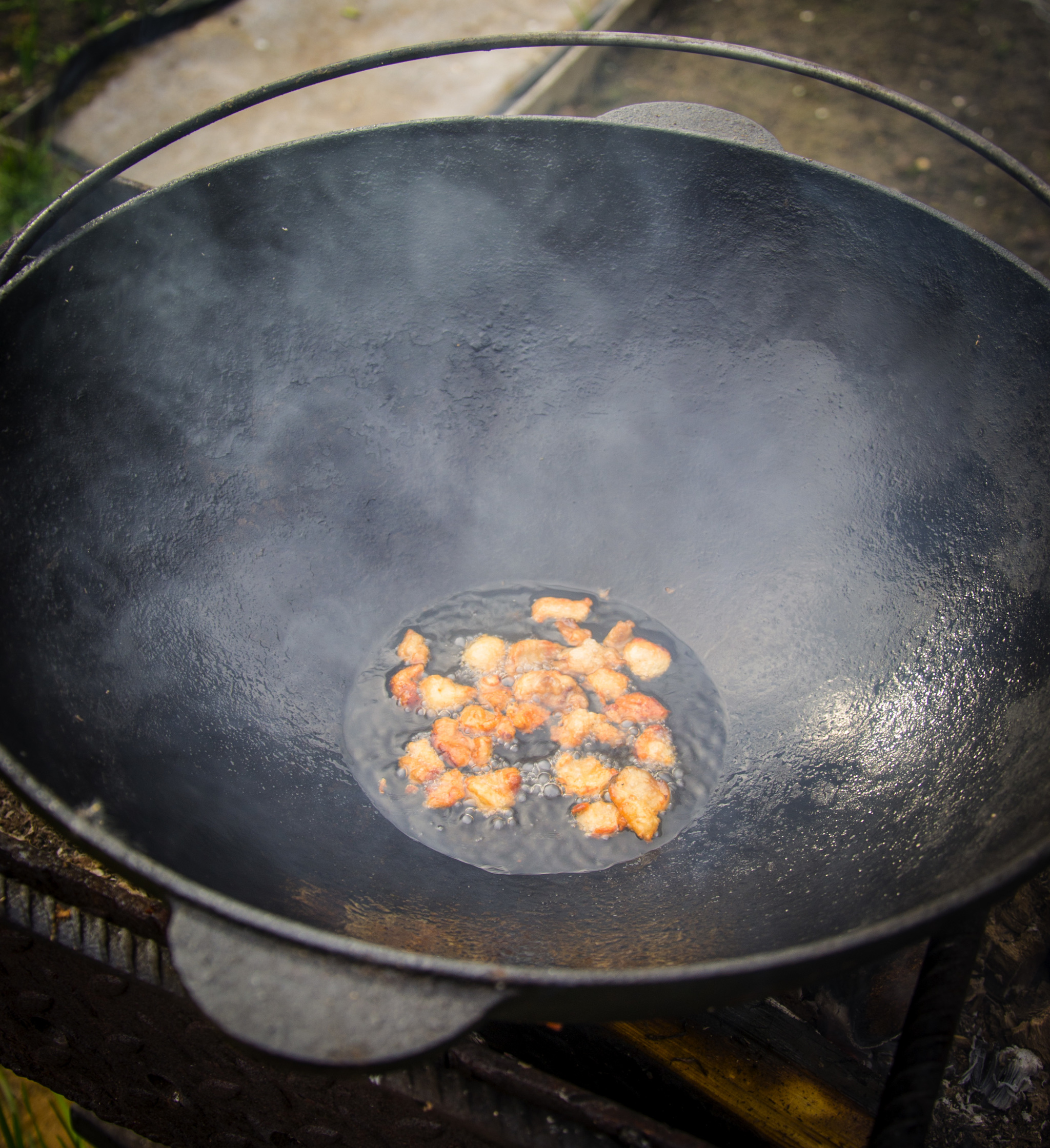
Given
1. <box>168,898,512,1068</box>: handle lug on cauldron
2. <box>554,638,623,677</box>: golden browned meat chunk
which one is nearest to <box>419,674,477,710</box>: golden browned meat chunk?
<box>554,638,623,677</box>: golden browned meat chunk

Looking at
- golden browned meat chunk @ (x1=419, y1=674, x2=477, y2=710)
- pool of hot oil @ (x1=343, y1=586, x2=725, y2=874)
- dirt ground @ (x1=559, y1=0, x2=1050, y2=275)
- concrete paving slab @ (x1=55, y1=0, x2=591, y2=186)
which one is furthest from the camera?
dirt ground @ (x1=559, y1=0, x2=1050, y2=275)

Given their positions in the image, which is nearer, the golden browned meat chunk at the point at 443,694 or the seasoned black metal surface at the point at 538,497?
the seasoned black metal surface at the point at 538,497

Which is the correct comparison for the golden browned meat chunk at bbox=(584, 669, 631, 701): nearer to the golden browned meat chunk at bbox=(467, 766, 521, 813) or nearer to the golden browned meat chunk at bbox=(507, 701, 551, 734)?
the golden browned meat chunk at bbox=(507, 701, 551, 734)

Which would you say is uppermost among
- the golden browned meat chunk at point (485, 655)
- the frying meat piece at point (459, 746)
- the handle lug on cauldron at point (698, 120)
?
the handle lug on cauldron at point (698, 120)

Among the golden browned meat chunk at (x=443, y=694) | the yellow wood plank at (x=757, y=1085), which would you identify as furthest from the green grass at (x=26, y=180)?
the yellow wood plank at (x=757, y=1085)

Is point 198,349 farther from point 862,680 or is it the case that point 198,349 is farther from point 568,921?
point 862,680

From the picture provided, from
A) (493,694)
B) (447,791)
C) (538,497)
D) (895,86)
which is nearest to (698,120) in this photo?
(538,497)

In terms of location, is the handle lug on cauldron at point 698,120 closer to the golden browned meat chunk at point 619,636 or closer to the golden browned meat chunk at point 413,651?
the golden browned meat chunk at point 619,636
